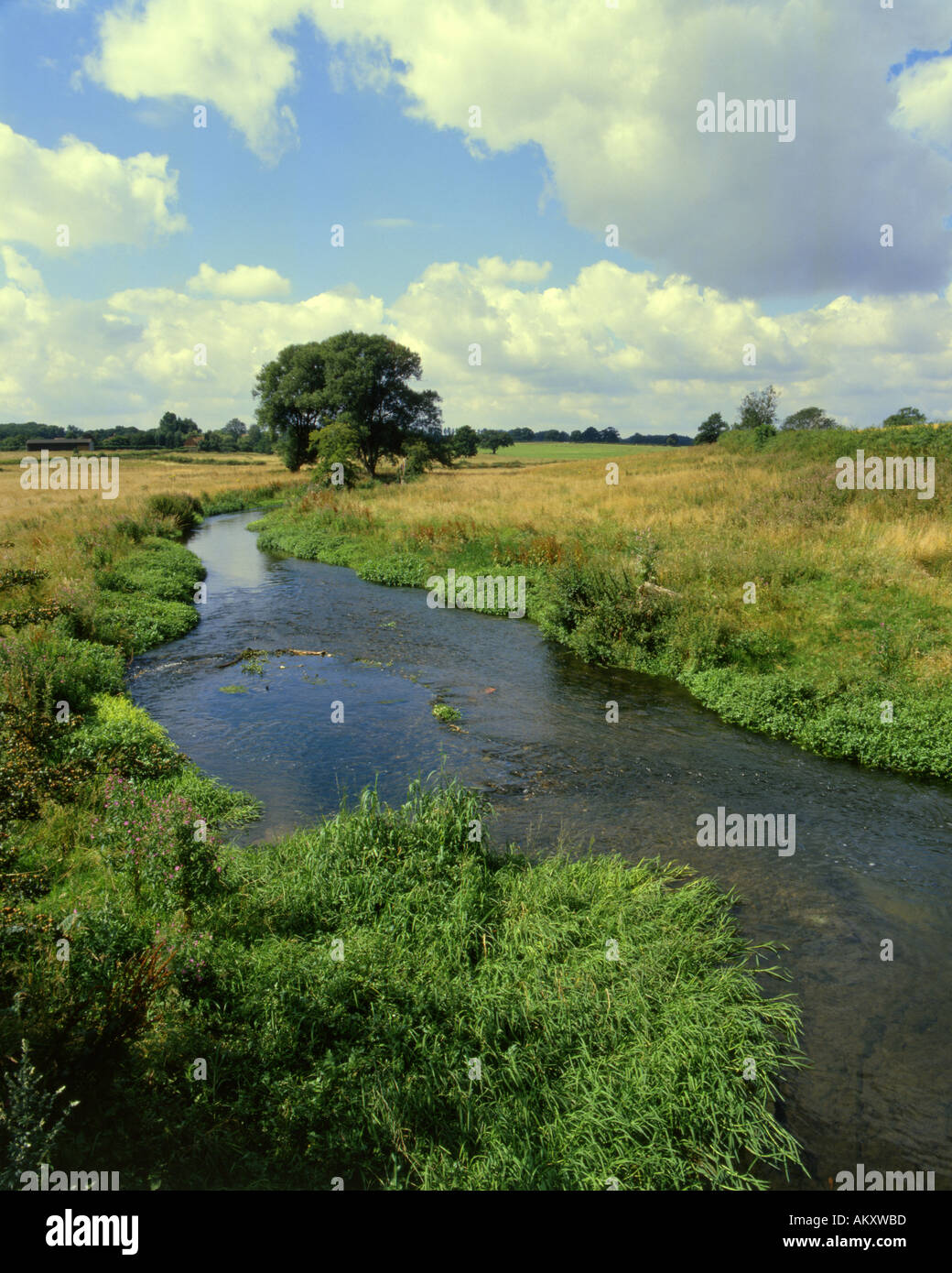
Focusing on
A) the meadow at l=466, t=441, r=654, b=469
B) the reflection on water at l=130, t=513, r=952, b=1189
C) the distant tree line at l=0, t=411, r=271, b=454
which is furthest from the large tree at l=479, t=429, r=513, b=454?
the reflection on water at l=130, t=513, r=952, b=1189

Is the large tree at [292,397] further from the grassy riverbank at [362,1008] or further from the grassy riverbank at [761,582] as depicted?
the grassy riverbank at [362,1008]

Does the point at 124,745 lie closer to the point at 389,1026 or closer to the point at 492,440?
the point at 389,1026

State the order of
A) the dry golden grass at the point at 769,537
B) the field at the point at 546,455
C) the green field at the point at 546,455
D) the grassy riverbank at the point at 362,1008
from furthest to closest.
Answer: the green field at the point at 546,455 < the field at the point at 546,455 < the dry golden grass at the point at 769,537 < the grassy riverbank at the point at 362,1008

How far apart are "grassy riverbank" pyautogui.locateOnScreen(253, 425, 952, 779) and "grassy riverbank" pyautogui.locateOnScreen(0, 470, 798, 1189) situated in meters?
6.43

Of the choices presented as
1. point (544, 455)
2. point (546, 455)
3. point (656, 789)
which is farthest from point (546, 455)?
point (656, 789)

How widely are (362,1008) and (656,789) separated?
6307mm

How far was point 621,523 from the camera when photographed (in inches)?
1037

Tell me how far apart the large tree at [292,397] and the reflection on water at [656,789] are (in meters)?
49.1

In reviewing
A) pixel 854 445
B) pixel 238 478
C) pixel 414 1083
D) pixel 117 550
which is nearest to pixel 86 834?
pixel 414 1083

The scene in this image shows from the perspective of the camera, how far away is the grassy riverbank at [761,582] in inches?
513

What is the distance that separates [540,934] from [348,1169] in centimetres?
269

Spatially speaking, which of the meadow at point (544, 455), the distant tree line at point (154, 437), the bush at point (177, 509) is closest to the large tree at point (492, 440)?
the meadow at point (544, 455)

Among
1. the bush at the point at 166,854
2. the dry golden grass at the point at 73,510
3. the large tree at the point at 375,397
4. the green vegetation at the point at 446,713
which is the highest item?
the large tree at the point at 375,397

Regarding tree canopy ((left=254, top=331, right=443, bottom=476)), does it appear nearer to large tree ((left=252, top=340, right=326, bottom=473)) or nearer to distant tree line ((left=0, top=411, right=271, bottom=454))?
large tree ((left=252, top=340, right=326, bottom=473))
